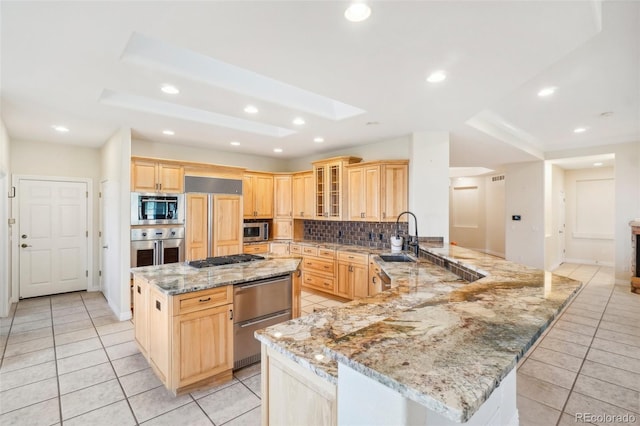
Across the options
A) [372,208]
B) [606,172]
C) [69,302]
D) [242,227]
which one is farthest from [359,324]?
[606,172]

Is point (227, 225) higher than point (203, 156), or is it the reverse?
point (203, 156)

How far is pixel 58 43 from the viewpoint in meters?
2.05

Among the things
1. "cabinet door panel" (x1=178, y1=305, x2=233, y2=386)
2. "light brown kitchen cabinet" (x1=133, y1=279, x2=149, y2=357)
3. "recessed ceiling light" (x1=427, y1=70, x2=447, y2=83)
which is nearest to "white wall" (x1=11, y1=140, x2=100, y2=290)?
"light brown kitchen cabinet" (x1=133, y1=279, x2=149, y2=357)

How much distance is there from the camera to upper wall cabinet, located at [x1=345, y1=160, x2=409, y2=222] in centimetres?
452

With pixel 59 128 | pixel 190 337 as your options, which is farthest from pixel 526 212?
pixel 59 128

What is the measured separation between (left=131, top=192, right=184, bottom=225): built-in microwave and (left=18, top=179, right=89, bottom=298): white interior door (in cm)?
190

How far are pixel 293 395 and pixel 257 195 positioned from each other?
4.97m

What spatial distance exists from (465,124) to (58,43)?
413cm

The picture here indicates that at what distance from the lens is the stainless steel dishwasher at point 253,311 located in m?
2.64

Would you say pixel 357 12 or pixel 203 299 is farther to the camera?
pixel 203 299

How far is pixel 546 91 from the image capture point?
→ 332 cm

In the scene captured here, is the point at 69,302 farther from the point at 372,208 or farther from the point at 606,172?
the point at 606,172

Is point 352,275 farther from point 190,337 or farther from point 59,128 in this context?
point 59,128

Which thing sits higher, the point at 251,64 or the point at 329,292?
the point at 251,64
